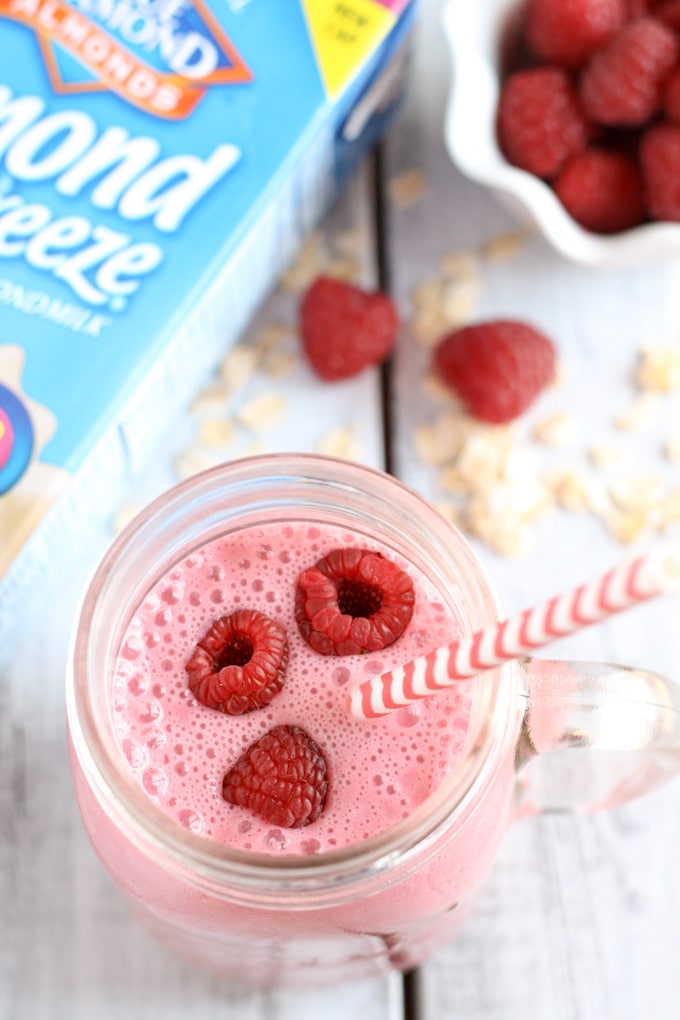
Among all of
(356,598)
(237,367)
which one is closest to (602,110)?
(237,367)

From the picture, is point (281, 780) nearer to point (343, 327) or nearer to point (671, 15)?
point (343, 327)

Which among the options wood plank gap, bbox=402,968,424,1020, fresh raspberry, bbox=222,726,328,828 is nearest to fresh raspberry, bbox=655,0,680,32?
fresh raspberry, bbox=222,726,328,828

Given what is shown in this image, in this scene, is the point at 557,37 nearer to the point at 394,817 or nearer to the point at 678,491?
the point at 678,491

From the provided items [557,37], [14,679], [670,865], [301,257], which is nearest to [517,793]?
[670,865]

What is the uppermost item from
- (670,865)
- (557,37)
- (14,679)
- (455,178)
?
(557,37)

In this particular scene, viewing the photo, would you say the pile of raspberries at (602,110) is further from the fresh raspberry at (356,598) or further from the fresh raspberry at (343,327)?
the fresh raspberry at (356,598)
